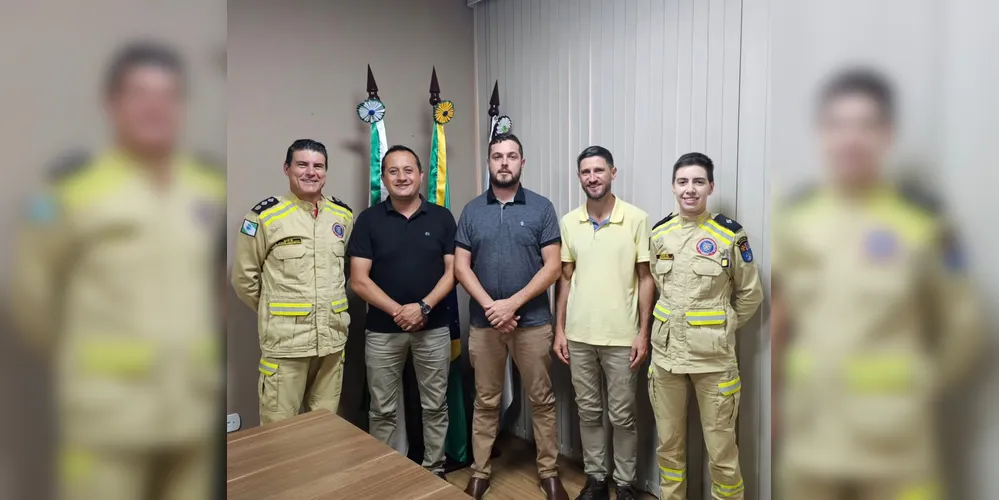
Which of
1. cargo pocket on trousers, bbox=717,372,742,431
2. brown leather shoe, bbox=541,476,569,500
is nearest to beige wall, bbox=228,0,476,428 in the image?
brown leather shoe, bbox=541,476,569,500

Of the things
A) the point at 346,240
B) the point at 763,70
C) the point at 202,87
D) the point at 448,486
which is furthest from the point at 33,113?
the point at 346,240

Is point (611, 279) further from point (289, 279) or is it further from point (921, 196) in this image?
point (921, 196)

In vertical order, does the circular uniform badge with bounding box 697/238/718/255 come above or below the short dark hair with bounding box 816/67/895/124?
below

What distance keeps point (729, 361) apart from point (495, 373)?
115 cm

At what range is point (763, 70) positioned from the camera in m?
2.34

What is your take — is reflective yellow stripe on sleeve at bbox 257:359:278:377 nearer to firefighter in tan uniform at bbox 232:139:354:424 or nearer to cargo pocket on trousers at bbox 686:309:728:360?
firefighter in tan uniform at bbox 232:139:354:424

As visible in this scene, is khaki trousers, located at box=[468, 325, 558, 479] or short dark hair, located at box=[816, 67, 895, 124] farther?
khaki trousers, located at box=[468, 325, 558, 479]

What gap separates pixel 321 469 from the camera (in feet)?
3.47

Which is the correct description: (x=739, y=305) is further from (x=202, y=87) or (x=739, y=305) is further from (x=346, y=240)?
(x=202, y=87)

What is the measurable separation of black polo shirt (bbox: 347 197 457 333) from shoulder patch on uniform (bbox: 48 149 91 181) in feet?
8.86

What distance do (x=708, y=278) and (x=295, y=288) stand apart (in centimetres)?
180

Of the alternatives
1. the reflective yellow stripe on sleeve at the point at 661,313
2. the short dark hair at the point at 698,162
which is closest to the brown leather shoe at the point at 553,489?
the reflective yellow stripe on sleeve at the point at 661,313

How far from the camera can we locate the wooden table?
0.96m

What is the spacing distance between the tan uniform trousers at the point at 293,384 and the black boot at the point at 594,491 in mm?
1267
